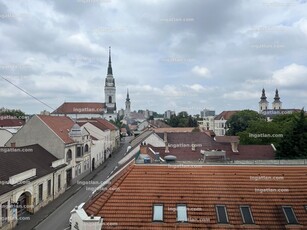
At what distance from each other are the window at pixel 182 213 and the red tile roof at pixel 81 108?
110 metres

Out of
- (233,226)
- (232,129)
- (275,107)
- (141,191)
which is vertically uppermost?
(275,107)

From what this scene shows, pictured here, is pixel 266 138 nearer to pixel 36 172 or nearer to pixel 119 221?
pixel 36 172

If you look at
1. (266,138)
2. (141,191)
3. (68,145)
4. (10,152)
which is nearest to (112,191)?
(141,191)

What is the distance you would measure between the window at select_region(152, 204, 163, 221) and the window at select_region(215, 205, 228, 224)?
2579 millimetres

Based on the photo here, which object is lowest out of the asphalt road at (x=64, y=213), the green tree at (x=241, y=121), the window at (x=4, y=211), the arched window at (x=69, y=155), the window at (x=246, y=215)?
the asphalt road at (x=64, y=213)

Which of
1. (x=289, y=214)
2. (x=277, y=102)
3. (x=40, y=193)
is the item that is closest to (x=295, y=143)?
(x=289, y=214)

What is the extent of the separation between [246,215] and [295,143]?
26.4 meters

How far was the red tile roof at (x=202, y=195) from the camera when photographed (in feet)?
43.7

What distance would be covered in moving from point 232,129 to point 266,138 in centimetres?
3843

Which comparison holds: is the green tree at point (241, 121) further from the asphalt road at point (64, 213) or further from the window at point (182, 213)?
the window at point (182, 213)

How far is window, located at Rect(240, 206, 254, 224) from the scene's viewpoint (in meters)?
13.3

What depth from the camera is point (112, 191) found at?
49.4 ft

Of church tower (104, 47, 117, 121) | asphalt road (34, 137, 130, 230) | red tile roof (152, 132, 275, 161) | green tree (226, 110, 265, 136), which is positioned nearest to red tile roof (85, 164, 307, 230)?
asphalt road (34, 137, 130, 230)

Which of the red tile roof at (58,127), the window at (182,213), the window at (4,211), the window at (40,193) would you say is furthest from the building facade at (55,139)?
the window at (182,213)
